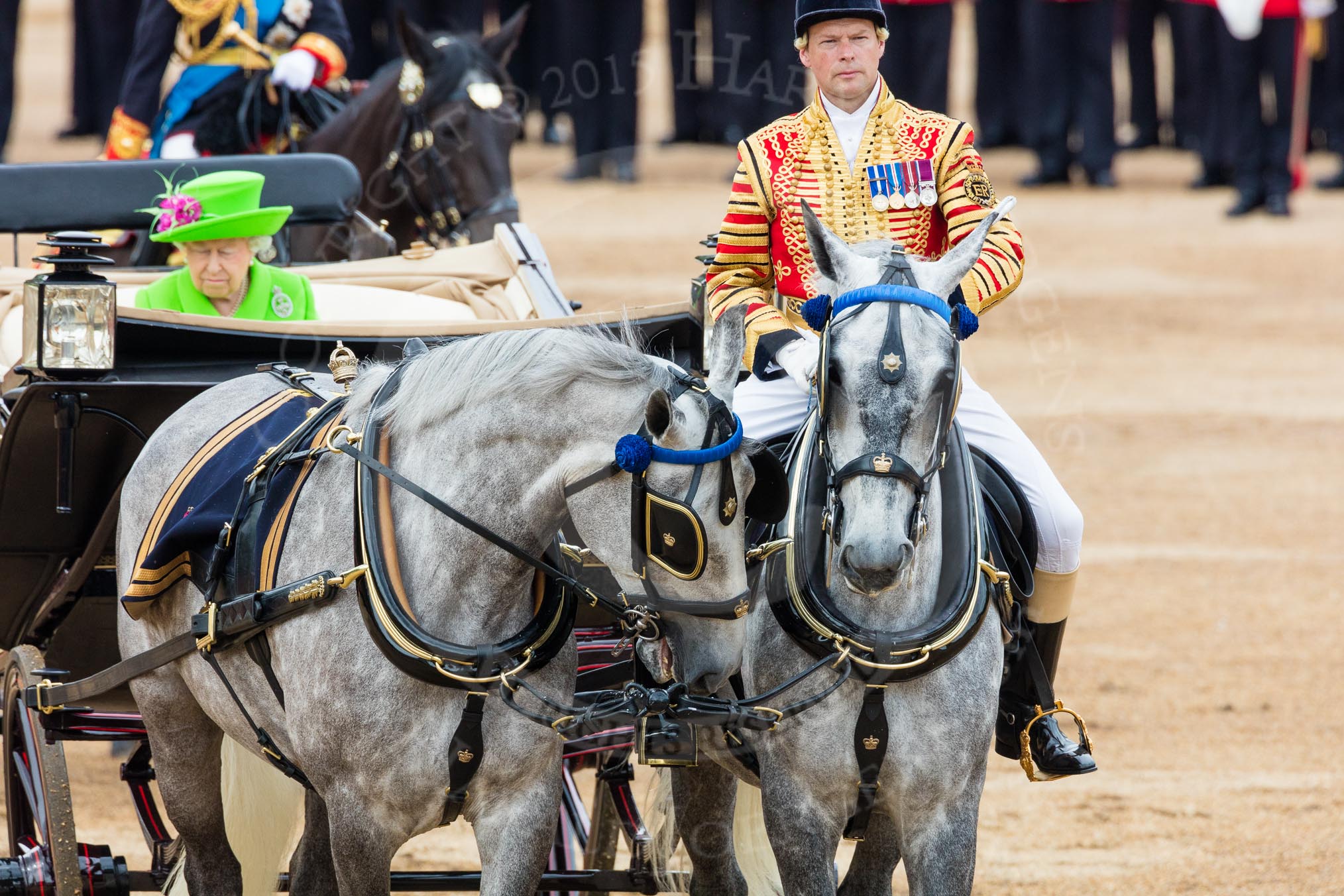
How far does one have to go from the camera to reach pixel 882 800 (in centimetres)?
326

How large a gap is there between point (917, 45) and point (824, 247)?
44.9 feet

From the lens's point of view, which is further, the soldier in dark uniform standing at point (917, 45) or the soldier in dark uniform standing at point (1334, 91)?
the soldier in dark uniform standing at point (917, 45)

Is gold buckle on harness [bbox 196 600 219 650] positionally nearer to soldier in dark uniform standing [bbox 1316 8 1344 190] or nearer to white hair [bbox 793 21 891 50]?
white hair [bbox 793 21 891 50]

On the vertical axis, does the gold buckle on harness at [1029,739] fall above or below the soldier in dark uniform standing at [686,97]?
below

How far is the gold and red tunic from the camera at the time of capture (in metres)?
3.48

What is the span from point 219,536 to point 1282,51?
13134 millimetres

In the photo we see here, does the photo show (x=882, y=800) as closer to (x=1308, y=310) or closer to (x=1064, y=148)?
(x=1308, y=310)

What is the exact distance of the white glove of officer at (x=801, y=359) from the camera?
3180mm

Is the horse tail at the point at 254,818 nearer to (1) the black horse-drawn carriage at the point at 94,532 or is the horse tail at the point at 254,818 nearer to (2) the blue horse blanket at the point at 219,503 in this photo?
(1) the black horse-drawn carriage at the point at 94,532

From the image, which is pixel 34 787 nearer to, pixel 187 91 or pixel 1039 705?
pixel 1039 705

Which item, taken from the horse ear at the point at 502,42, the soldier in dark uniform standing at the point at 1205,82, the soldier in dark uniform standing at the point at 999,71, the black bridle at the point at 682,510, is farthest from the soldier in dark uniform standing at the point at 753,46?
the black bridle at the point at 682,510

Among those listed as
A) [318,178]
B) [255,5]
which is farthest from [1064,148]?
[318,178]

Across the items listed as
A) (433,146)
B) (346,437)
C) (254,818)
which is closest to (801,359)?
(346,437)

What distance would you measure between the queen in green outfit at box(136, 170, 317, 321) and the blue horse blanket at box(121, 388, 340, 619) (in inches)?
31.9
